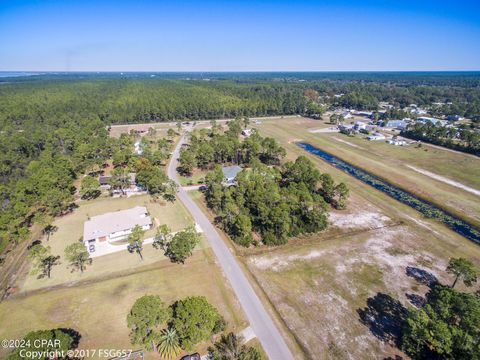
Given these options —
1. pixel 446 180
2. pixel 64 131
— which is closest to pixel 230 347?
pixel 446 180

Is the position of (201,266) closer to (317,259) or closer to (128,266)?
(128,266)

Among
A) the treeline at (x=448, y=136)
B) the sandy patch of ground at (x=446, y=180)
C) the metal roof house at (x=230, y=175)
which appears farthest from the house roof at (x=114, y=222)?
the treeline at (x=448, y=136)

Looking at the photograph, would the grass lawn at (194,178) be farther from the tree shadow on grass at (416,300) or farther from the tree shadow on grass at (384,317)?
the tree shadow on grass at (416,300)

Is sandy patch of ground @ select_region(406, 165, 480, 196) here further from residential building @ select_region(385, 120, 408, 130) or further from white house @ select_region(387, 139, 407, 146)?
residential building @ select_region(385, 120, 408, 130)

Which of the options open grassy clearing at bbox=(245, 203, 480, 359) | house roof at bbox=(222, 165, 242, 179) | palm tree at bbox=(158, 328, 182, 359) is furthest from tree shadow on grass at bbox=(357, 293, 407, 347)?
house roof at bbox=(222, 165, 242, 179)

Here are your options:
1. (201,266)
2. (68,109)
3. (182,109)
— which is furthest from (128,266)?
(68,109)
